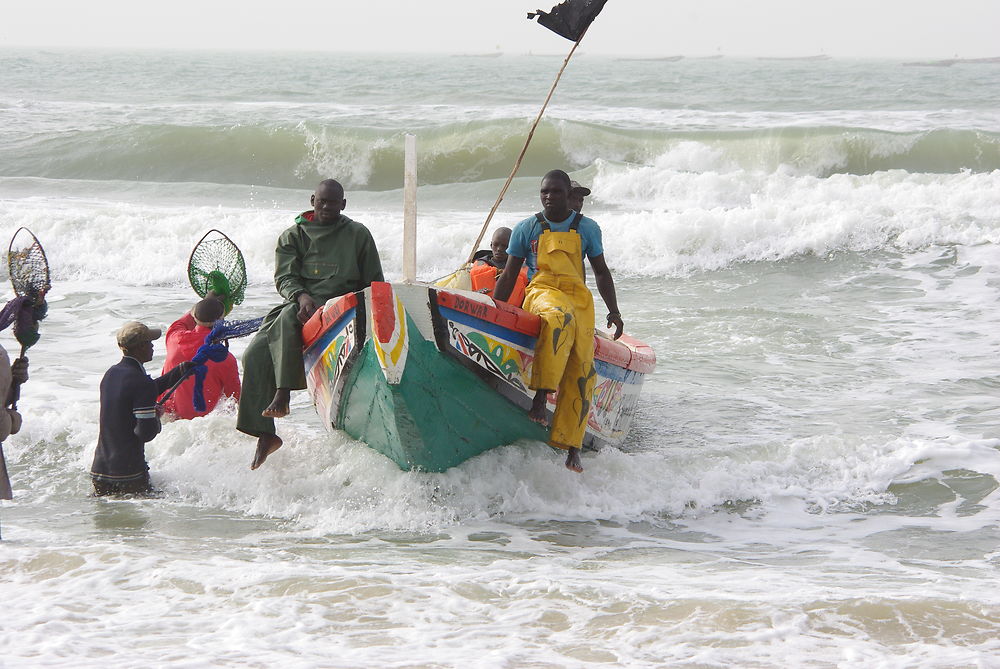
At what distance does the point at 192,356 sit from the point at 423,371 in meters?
1.80

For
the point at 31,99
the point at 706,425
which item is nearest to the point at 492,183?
the point at 706,425

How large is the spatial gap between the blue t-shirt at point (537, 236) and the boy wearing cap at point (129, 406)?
202cm

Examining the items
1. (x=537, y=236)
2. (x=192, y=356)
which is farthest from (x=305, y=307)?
(x=537, y=236)

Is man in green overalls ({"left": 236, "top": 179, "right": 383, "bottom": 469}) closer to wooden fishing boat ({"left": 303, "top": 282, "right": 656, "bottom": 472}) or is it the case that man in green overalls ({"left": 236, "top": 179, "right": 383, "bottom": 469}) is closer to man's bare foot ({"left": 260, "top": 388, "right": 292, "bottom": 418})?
man's bare foot ({"left": 260, "top": 388, "right": 292, "bottom": 418})

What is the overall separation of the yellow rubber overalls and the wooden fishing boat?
0.43 feet

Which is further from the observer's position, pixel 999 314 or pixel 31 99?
pixel 31 99

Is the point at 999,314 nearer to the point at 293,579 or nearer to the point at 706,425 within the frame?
the point at 706,425

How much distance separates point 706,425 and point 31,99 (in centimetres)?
3145

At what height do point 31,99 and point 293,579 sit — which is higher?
point 31,99

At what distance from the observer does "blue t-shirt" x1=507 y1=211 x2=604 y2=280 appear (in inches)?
238

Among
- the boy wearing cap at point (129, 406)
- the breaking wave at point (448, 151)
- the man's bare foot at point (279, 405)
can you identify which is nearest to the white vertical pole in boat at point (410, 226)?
the man's bare foot at point (279, 405)

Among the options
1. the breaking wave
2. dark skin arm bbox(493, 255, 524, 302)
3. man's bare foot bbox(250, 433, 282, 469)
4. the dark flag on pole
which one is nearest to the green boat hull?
man's bare foot bbox(250, 433, 282, 469)

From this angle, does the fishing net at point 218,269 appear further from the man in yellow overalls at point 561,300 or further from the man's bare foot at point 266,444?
the man in yellow overalls at point 561,300

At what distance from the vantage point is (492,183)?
2111 centimetres
